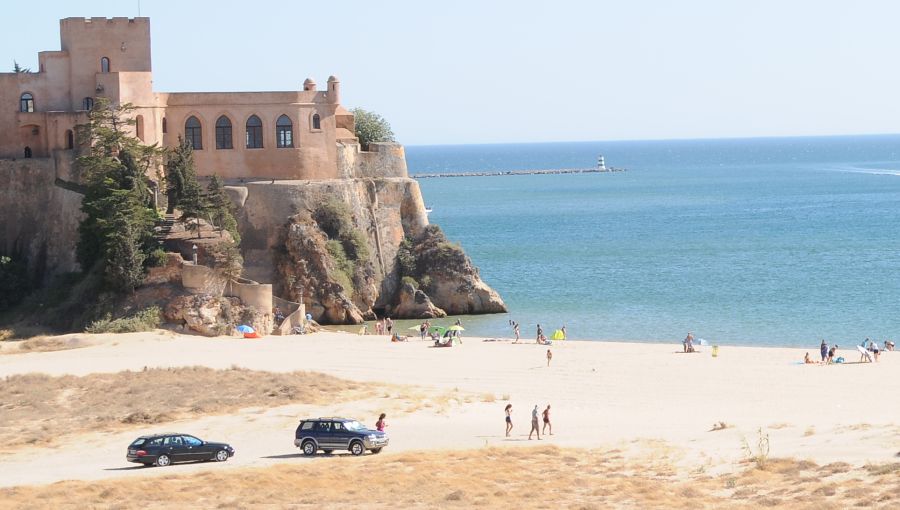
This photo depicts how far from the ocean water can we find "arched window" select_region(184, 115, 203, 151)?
1392cm

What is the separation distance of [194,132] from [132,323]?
1374 centimetres

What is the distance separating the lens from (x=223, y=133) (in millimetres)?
62969

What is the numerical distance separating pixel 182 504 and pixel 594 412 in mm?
13776

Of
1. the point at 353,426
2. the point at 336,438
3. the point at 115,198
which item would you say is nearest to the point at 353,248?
the point at 115,198

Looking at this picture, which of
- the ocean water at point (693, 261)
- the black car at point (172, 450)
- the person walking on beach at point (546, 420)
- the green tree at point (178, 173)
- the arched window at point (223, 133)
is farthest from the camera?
the arched window at point (223, 133)

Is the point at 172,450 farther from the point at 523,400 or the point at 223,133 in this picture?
the point at 223,133

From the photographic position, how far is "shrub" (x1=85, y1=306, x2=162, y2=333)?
2008 inches


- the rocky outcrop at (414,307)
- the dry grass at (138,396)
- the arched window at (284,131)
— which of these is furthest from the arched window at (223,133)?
the dry grass at (138,396)

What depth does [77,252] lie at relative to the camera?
2203 inches

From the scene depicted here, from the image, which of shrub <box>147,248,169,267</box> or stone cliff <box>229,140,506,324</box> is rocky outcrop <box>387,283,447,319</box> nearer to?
stone cliff <box>229,140,506,324</box>

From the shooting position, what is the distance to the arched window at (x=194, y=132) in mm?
62562

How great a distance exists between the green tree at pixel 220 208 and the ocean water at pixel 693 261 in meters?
10.7

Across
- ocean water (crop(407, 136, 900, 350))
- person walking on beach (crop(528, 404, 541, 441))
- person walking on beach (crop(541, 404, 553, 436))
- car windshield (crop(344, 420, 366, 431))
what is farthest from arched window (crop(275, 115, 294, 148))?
car windshield (crop(344, 420, 366, 431))

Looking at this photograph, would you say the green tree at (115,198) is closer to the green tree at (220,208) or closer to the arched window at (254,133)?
the green tree at (220,208)
